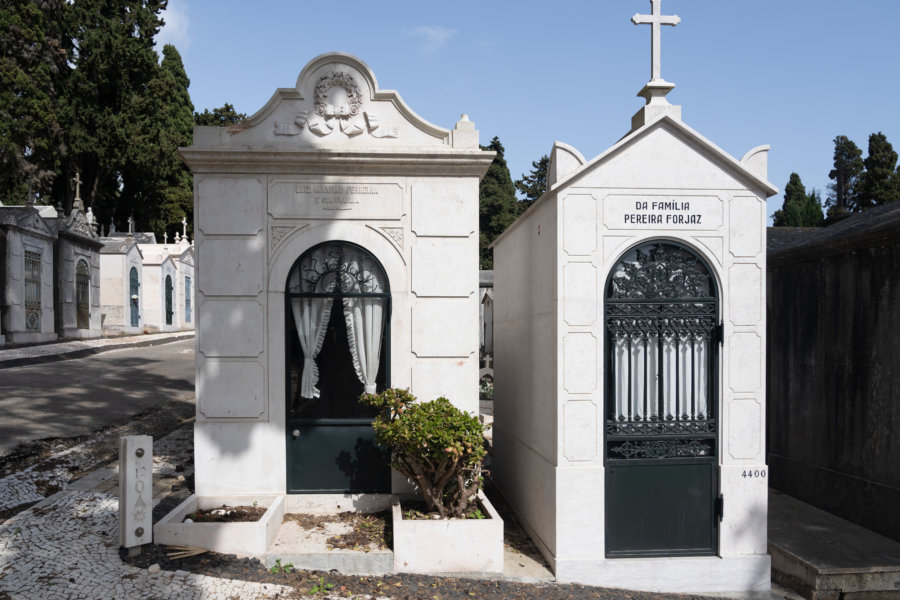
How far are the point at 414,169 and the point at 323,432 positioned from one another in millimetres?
3116

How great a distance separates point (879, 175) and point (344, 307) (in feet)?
105

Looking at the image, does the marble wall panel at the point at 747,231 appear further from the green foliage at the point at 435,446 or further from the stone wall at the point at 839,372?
the green foliage at the point at 435,446

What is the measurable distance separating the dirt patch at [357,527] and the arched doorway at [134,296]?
→ 24.5 m

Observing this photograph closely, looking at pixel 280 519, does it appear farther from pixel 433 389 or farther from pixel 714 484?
pixel 714 484

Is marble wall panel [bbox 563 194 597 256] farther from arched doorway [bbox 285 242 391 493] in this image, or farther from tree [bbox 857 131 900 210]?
tree [bbox 857 131 900 210]

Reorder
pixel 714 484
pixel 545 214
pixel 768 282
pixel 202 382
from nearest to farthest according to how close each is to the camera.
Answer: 1. pixel 714 484
2. pixel 545 214
3. pixel 202 382
4. pixel 768 282

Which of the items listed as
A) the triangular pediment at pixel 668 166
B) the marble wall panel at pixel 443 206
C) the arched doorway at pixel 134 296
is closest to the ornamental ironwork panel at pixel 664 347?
the triangular pediment at pixel 668 166

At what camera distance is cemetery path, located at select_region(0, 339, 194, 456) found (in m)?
9.16

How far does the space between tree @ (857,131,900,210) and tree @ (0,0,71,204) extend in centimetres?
3853

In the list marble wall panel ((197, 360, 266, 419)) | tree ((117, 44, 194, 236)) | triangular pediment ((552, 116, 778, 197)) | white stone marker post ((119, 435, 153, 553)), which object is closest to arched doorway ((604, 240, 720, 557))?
triangular pediment ((552, 116, 778, 197))

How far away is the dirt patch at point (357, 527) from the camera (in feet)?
18.5

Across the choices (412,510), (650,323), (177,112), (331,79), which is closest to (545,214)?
(650,323)

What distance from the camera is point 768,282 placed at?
8281 mm

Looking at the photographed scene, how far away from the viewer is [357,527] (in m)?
6.10
